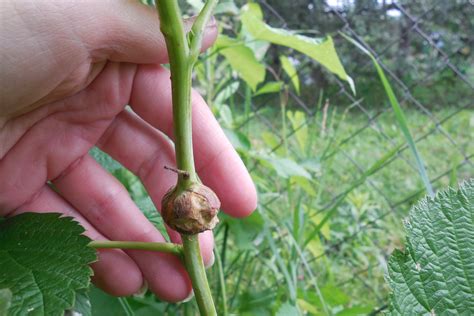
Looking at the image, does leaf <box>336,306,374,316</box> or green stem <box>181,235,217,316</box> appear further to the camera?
leaf <box>336,306,374,316</box>

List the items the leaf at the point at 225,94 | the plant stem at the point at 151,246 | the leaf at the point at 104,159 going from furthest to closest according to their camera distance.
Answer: the leaf at the point at 225,94 < the leaf at the point at 104,159 < the plant stem at the point at 151,246

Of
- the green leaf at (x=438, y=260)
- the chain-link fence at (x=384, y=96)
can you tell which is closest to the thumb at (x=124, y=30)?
the green leaf at (x=438, y=260)

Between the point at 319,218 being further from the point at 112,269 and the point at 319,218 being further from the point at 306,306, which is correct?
the point at 112,269

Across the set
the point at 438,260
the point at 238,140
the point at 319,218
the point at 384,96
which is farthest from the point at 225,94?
the point at 384,96

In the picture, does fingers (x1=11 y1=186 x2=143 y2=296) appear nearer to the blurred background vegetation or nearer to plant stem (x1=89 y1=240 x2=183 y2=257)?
the blurred background vegetation

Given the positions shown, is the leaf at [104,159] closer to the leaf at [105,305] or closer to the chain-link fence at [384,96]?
the leaf at [105,305]

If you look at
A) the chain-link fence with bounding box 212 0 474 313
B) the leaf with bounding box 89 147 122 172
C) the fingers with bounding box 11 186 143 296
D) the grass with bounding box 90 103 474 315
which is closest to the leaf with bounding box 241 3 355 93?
the grass with bounding box 90 103 474 315
